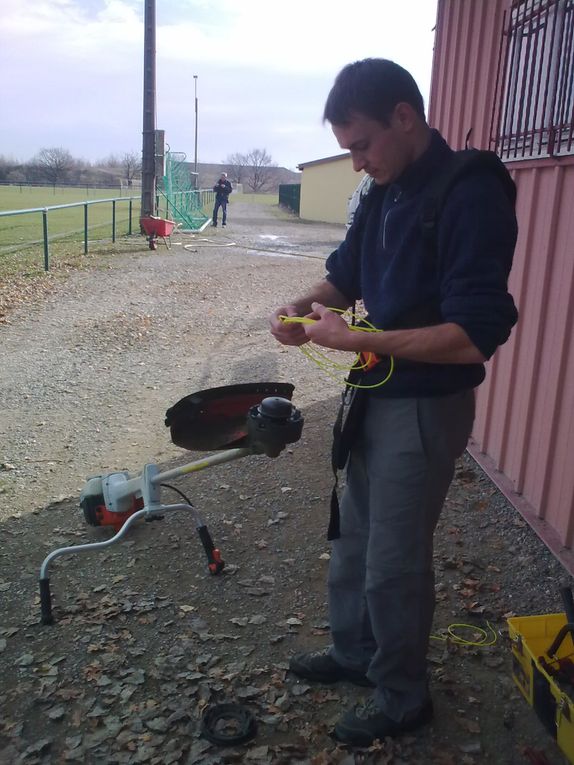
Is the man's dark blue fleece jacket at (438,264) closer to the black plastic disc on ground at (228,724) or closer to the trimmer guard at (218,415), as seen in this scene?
the trimmer guard at (218,415)

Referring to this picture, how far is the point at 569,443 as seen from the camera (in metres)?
4.00

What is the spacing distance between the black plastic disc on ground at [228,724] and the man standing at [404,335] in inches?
13.9

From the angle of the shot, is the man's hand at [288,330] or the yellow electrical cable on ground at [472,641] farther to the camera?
the yellow electrical cable on ground at [472,641]

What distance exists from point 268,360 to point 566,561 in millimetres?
4865

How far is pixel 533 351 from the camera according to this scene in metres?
4.44

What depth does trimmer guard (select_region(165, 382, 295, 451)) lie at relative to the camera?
125 inches

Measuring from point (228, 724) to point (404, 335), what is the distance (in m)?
1.72

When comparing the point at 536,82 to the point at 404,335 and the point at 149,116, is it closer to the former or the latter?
the point at 404,335

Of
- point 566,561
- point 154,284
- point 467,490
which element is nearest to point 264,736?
point 566,561

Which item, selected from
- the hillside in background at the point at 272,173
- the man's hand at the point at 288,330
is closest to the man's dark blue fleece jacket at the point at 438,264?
the man's hand at the point at 288,330

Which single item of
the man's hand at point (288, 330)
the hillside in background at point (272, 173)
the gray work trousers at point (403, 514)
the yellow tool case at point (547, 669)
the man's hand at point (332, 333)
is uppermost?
the hillside in background at point (272, 173)

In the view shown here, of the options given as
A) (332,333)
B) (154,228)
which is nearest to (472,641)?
(332,333)

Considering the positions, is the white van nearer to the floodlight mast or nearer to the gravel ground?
the gravel ground

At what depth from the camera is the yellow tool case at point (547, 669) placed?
252 cm
